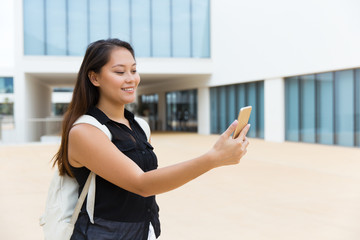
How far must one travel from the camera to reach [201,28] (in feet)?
76.6

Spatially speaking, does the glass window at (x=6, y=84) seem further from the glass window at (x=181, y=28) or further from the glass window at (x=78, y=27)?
the glass window at (x=181, y=28)

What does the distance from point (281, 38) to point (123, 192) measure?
670 inches

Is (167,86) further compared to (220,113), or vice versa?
(167,86)

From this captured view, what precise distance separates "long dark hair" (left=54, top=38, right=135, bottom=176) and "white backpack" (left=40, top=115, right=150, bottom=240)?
0.20 ft

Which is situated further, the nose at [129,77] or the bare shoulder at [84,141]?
the nose at [129,77]

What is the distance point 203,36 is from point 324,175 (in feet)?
53.6

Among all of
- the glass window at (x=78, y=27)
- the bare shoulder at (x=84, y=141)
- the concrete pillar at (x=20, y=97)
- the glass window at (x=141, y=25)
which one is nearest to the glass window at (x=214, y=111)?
the glass window at (x=141, y=25)

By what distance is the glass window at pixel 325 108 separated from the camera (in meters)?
15.3

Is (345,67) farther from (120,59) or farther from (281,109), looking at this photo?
(120,59)

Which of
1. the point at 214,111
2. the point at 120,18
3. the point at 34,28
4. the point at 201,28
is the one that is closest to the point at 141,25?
the point at 120,18

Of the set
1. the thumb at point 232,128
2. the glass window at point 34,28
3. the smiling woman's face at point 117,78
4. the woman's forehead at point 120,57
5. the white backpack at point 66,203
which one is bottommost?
the white backpack at point 66,203

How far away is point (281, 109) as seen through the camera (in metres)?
18.0

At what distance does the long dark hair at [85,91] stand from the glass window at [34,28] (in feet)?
67.7

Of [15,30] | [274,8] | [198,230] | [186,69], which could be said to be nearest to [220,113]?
[186,69]
